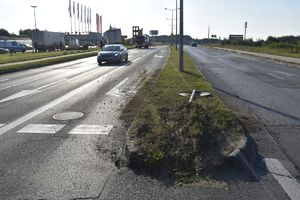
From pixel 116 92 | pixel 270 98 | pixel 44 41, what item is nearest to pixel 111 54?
pixel 116 92

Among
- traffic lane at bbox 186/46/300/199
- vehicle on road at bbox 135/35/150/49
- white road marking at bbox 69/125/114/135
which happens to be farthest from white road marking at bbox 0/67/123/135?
vehicle on road at bbox 135/35/150/49

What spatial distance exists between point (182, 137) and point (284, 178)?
6.29 ft

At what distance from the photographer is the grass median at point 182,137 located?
5816 mm

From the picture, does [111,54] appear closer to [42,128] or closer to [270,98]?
[270,98]

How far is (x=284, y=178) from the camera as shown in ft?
17.7

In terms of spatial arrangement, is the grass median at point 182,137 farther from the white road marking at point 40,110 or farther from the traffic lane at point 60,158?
the white road marking at point 40,110

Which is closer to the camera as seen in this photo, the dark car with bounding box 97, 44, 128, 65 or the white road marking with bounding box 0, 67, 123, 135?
the white road marking with bounding box 0, 67, 123, 135

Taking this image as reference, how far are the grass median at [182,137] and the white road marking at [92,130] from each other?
0.67 meters

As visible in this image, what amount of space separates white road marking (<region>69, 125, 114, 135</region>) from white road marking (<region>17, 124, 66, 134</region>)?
0.38 meters

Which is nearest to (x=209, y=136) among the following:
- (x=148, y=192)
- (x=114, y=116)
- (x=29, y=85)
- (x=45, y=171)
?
(x=148, y=192)

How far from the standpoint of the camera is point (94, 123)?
8.96m

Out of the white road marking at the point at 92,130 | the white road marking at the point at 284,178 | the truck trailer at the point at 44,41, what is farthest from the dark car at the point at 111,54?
the truck trailer at the point at 44,41

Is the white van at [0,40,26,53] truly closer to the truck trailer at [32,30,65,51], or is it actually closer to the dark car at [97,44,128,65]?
the truck trailer at [32,30,65,51]

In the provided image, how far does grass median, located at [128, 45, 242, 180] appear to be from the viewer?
5.82m
